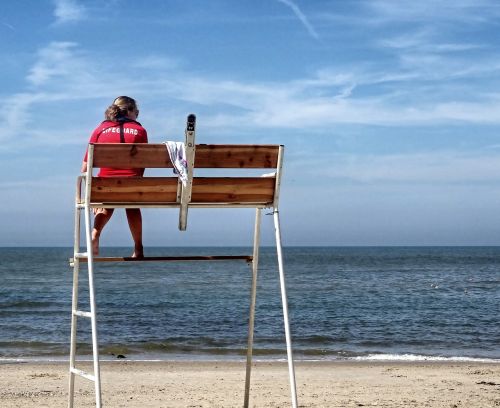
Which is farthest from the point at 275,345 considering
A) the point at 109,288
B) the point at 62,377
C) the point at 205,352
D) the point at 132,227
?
the point at 109,288

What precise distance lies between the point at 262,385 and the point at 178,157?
5.89 meters

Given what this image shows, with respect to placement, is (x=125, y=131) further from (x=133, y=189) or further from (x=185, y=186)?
(x=185, y=186)

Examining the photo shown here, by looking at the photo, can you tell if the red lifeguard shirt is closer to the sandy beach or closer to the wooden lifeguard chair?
the wooden lifeguard chair

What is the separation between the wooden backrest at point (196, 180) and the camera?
5.18 m

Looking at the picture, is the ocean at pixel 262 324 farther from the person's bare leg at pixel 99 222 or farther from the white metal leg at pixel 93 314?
the white metal leg at pixel 93 314

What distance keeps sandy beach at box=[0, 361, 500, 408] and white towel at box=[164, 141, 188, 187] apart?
13.2ft

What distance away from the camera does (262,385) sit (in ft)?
34.5

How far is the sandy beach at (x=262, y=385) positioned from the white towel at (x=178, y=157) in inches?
158

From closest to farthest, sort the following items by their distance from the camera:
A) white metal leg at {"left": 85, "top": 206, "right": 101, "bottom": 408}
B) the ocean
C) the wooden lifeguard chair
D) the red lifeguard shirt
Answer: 1. white metal leg at {"left": 85, "top": 206, "right": 101, "bottom": 408}
2. the wooden lifeguard chair
3. the red lifeguard shirt
4. the ocean

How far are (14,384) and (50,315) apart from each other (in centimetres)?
1408

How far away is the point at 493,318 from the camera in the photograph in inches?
941

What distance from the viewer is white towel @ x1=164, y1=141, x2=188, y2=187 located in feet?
17.0

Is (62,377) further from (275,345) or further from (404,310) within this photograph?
(404,310)

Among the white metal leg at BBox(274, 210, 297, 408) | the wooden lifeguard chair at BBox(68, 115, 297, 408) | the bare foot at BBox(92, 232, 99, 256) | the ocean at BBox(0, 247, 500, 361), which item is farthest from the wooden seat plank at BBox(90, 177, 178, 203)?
the ocean at BBox(0, 247, 500, 361)
